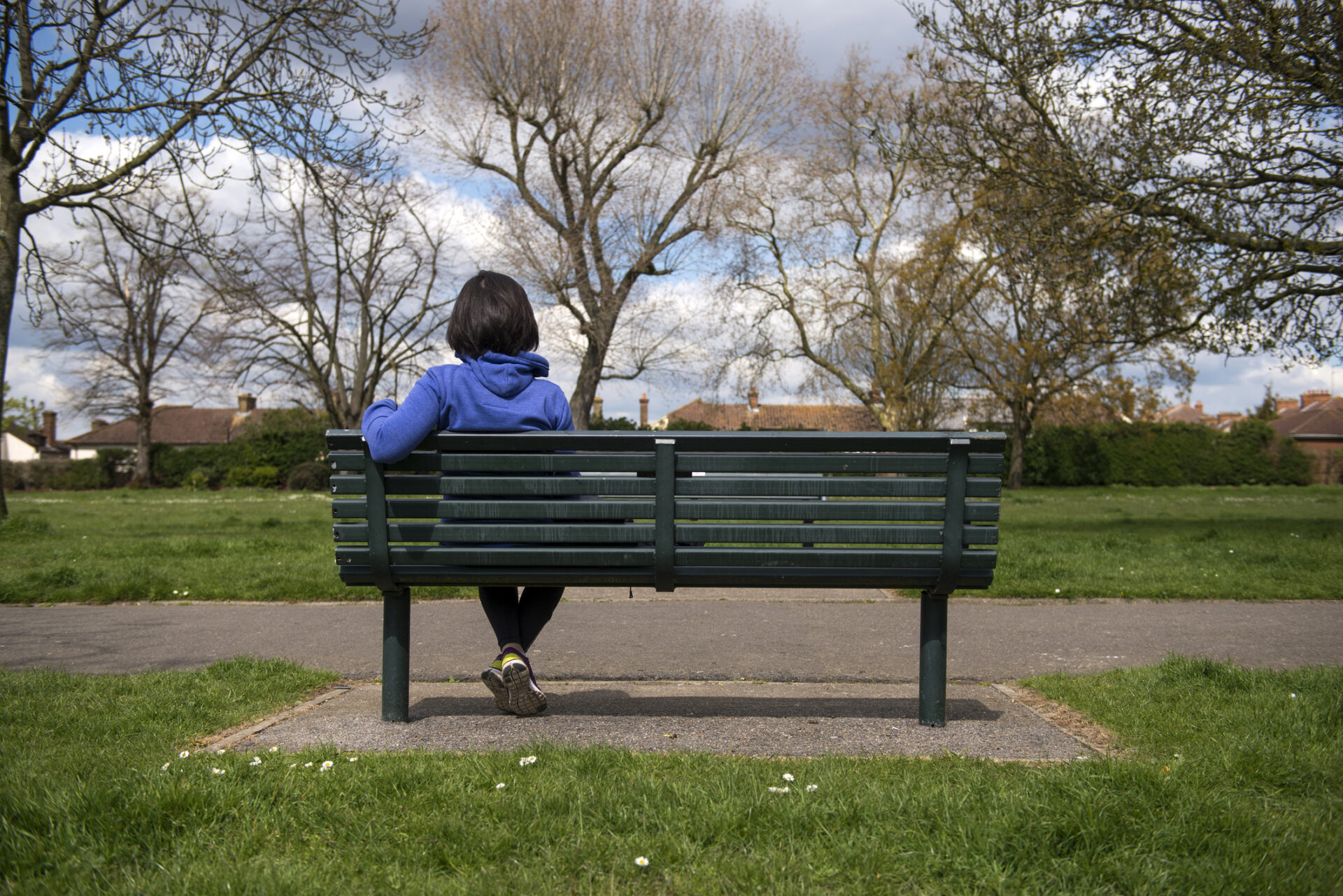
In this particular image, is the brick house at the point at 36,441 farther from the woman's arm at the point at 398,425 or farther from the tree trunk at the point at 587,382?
the woman's arm at the point at 398,425

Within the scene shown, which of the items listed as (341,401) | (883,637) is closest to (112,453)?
(341,401)

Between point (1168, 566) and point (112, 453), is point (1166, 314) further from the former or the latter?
point (112, 453)

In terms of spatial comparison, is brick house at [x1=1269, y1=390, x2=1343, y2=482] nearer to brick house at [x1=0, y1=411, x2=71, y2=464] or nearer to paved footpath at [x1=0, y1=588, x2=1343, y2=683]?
paved footpath at [x1=0, y1=588, x2=1343, y2=683]

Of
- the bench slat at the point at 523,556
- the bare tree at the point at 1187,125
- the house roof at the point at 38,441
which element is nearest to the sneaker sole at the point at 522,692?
the bench slat at the point at 523,556

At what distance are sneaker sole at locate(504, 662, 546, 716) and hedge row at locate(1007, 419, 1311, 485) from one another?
122ft

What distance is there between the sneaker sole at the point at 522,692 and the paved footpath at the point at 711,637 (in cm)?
87

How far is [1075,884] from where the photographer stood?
83.3 inches

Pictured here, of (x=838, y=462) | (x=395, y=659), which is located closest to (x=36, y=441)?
(x=395, y=659)

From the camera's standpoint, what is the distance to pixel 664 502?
3201 mm

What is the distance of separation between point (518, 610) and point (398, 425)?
0.88 meters

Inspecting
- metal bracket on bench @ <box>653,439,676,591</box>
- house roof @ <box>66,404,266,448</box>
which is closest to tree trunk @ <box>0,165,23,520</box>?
metal bracket on bench @ <box>653,439,676,591</box>

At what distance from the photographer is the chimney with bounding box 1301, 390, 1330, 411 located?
84.6 metres

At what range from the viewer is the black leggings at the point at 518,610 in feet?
11.6

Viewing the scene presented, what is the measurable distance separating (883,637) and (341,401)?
34695 millimetres
